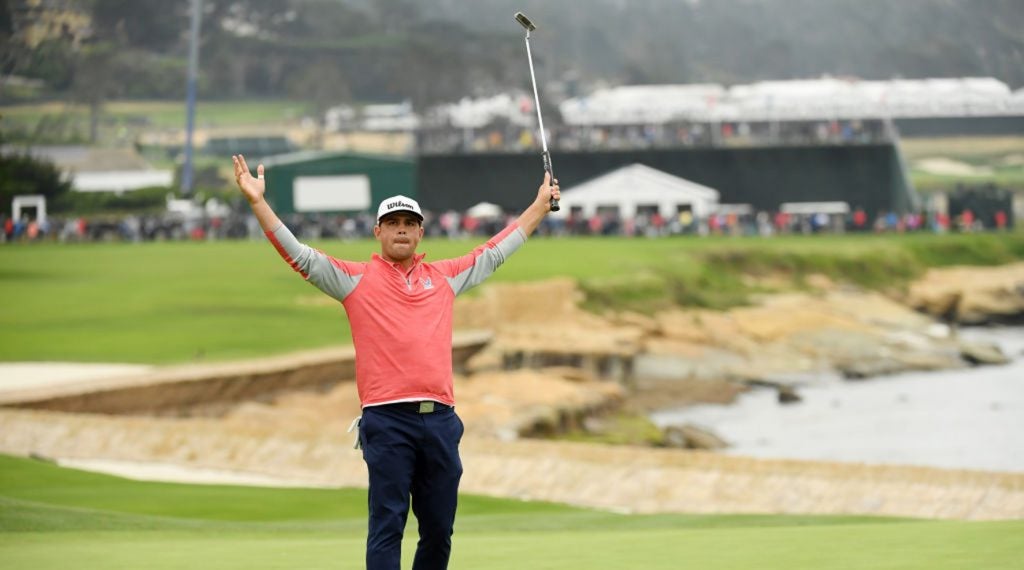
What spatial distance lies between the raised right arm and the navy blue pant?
2.04 feet

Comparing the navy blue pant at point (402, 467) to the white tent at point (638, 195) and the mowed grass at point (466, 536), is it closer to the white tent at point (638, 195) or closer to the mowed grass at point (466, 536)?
the mowed grass at point (466, 536)

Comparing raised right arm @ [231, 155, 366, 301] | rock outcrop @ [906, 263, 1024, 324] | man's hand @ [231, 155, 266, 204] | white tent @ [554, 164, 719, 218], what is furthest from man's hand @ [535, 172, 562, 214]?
white tent @ [554, 164, 719, 218]

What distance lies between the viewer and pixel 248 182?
8672mm

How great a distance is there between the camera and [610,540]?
12.6 metres

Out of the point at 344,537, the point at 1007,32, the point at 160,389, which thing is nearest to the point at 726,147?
the point at 1007,32

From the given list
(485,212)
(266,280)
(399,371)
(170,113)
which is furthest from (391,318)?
(170,113)

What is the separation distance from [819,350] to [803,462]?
27.4m

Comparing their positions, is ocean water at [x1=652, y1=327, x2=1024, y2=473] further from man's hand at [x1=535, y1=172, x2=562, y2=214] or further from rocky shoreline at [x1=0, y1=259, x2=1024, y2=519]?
man's hand at [x1=535, y1=172, x2=562, y2=214]

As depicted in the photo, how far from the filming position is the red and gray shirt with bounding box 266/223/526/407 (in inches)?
331

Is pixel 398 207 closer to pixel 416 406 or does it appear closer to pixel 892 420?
pixel 416 406

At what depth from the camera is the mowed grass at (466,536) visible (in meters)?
10.6

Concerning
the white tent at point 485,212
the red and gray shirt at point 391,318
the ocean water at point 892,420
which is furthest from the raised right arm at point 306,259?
the white tent at point 485,212

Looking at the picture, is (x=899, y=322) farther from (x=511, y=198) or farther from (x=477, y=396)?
(x=511, y=198)

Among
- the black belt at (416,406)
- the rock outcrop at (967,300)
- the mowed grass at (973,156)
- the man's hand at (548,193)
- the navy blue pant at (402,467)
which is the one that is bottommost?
the rock outcrop at (967,300)
